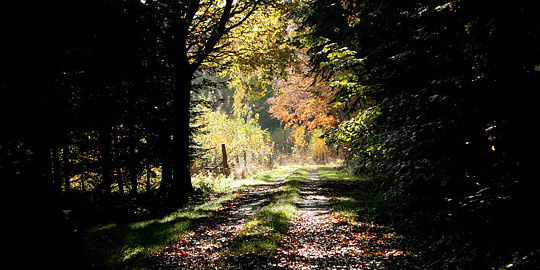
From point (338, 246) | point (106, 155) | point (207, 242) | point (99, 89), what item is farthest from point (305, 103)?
point (338, 246)

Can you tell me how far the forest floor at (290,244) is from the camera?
5.39m

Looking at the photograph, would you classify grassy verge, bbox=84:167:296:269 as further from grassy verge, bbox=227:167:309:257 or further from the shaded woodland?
grassy verge, bbox=227:167:309:257

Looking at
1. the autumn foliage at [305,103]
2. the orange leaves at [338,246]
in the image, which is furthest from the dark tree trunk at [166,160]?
the autumn foliage at [305,103]

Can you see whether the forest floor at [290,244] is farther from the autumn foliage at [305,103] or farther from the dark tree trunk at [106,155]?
the autumn foliage at [305,103]

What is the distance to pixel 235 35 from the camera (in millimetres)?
16141

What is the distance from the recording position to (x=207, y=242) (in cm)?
720

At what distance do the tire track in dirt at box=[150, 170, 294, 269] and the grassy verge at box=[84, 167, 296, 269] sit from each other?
29cm

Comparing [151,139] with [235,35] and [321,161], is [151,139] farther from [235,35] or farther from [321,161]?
[321,161]

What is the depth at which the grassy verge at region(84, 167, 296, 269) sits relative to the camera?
5.81 m

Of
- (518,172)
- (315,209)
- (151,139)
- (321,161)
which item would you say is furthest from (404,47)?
(321,161)

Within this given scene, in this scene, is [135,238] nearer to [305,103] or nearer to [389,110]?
[389,110]

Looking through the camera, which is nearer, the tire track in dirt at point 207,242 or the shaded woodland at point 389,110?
the shaded woodland at point 389,110

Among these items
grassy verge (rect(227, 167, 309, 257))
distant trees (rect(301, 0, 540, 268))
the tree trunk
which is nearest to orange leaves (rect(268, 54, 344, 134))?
the tree trunk

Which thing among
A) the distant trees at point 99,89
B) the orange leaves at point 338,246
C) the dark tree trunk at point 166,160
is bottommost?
the orange leaves at point 338,246
